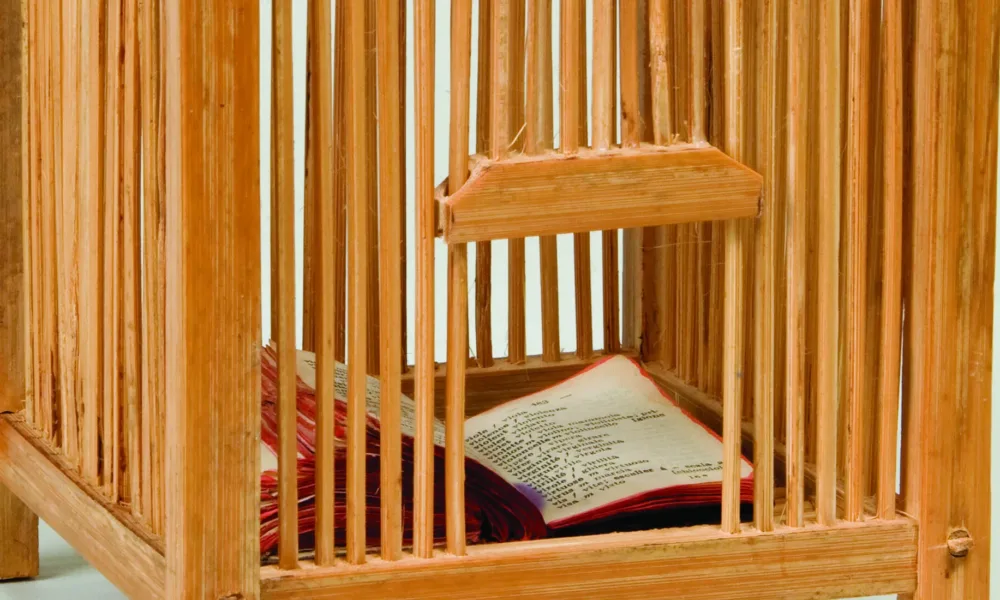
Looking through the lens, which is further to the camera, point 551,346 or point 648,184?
point 551,346

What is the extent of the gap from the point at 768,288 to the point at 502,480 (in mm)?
231

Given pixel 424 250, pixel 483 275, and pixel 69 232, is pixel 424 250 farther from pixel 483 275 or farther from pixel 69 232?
pixel 483 275

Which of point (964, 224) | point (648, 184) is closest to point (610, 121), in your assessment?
point (648, 184)

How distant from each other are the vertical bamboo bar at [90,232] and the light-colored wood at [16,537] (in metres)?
0.31

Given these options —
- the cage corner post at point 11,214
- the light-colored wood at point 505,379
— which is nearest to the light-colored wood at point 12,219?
the cage corner post at point 11,214

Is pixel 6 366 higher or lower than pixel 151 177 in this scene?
lower

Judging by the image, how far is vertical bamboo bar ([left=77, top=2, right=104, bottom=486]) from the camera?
3.59 feet

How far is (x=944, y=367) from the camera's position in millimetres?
1081

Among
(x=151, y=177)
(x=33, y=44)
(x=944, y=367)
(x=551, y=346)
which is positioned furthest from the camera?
(x=551, y=346)

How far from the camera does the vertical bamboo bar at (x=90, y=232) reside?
1.09m

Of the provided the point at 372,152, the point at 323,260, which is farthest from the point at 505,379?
the point at 323,260

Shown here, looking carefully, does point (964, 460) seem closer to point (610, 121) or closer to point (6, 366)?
point (610, 121)

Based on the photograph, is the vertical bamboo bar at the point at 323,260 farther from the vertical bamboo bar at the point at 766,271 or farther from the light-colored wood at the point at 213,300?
the vertical bamboo bar at the point at 766,271

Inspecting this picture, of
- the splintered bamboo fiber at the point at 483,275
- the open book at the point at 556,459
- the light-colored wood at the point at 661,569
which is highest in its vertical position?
the splintered bamboo fiber at the point at 483,275
